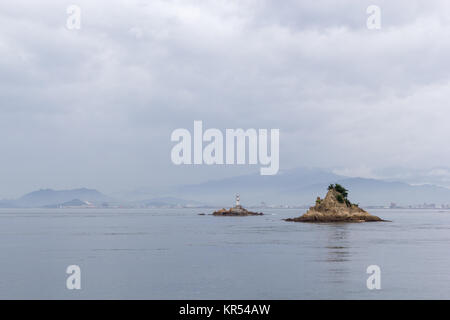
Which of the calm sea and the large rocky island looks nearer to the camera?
the calm sea

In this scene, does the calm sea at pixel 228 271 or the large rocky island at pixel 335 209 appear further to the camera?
the large rocky island at pixel 335 209

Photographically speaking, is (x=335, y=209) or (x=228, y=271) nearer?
(x=228, y=271)
